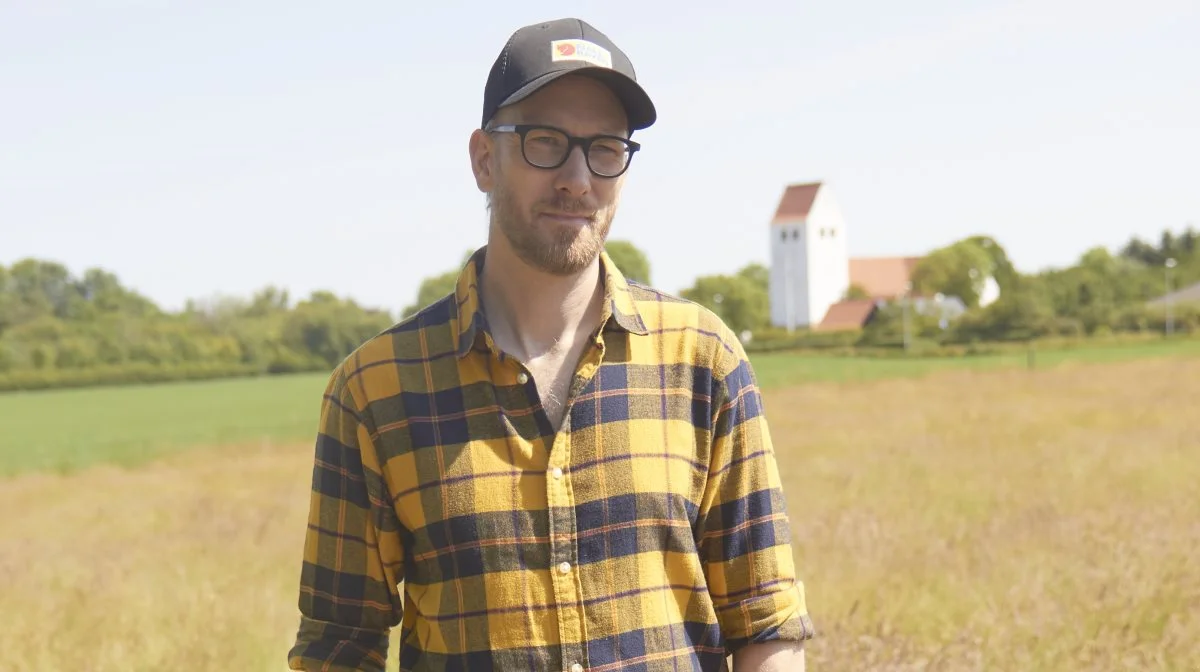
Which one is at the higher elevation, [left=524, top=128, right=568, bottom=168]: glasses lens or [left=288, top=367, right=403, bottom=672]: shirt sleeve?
[left=524, top=128, right=568, bottom=168]: glasses lens

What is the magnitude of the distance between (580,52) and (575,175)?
0.22m

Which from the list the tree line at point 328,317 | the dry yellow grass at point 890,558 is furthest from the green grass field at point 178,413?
the dry yellow grass at point 890,558

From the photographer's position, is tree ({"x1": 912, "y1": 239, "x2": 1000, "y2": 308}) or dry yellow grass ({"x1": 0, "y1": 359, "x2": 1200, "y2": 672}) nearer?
dry yellow grass ({"x1": 0, "y1": 359, "x2": 1200, "y2": 672})

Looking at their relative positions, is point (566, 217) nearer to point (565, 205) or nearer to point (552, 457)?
point (565, 205)

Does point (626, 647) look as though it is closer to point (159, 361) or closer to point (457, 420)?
point (457, 420)

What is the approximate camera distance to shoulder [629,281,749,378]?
7.51 ft

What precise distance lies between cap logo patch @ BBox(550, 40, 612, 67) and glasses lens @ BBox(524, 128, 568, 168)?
0.13m

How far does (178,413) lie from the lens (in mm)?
52375

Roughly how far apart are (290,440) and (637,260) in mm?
77282

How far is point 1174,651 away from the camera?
5.26 metres

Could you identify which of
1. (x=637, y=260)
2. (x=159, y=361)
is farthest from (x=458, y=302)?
(x=637, y=260)

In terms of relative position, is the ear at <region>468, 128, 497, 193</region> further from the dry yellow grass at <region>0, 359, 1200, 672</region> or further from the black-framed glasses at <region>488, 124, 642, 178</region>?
the dry yellow grass at <region>0, 359, 1200, 672</region>

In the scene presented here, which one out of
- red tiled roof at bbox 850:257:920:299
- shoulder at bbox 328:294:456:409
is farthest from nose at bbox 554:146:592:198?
red tiled roof at bbox 850:257:920:299

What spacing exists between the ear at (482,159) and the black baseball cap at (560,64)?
0.20ft
